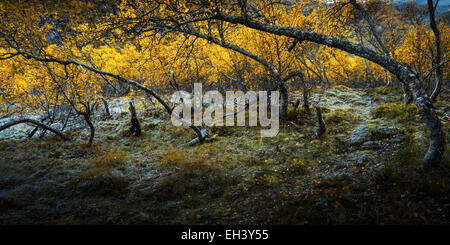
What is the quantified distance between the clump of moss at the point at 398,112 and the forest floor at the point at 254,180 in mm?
39

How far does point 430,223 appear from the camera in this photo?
3.02 metres

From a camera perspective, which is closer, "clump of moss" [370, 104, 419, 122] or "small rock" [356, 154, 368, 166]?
"small rock" [356, 154, 368, 166]

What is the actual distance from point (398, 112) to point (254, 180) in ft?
28.3

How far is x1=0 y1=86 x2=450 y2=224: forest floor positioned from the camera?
384cm

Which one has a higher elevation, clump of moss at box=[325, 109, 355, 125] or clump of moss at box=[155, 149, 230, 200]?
clump of moss at box=[325, 109, 355, 125]

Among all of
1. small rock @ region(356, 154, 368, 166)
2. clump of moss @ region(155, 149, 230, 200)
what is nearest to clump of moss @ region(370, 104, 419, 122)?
small rock @ region(356, 154, 368, 166)

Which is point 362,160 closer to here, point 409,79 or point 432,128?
point 432,128

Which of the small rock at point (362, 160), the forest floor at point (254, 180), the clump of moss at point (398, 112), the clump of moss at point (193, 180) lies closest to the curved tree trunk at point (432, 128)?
the forest floor at point (254, 180)

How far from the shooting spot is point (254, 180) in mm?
6043

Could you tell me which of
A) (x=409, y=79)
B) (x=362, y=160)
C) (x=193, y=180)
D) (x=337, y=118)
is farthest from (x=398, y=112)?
(x=193, y=180)

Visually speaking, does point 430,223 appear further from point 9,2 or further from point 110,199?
point 9,2

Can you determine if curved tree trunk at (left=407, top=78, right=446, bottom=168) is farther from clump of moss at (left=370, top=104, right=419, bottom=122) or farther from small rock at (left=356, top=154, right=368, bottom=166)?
clump of moss at (left=370, top=104, right=419, bottom=122)

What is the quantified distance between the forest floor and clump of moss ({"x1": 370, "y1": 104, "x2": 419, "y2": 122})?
0.13ft
